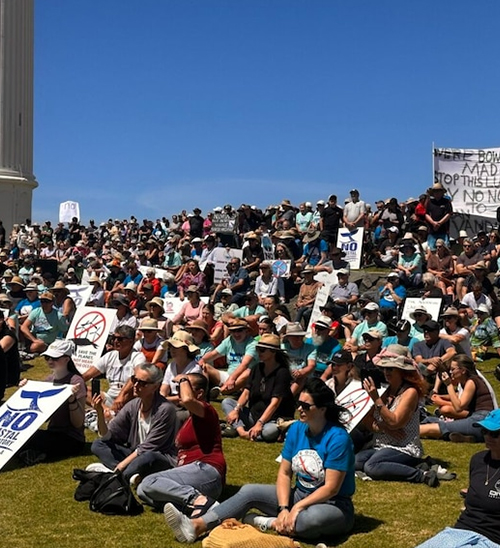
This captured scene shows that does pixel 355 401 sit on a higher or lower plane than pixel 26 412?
higher

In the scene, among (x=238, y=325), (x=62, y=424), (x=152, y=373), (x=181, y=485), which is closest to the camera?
(x=181, y=485)

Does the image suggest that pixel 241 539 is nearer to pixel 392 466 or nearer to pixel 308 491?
pixel 308 491

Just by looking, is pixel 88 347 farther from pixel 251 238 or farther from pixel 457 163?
pixel 457 163

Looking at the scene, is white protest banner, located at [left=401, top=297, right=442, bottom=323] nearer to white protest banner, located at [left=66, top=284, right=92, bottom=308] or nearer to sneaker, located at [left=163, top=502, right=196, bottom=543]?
white protest banner, located at [left=66, top=284, right=92, bottom=308]

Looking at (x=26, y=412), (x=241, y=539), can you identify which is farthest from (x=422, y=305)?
(x=241, y=539)

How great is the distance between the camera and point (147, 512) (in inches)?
292

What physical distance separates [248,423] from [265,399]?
16.9 inches

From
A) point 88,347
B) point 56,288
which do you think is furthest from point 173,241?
point 88,347

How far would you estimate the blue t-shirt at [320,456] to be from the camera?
6.58m

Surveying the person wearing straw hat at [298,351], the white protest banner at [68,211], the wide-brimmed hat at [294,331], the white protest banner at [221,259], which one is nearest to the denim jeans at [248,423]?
the person wearing straw hat at [298,351]

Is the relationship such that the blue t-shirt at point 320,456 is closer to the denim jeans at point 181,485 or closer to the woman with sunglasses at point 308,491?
the woman with sunglasses at point 308,491

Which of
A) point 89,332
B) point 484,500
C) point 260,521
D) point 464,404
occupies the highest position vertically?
point 484,500

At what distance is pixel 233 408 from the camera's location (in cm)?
1110

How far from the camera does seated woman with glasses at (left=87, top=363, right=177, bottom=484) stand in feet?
25.9
